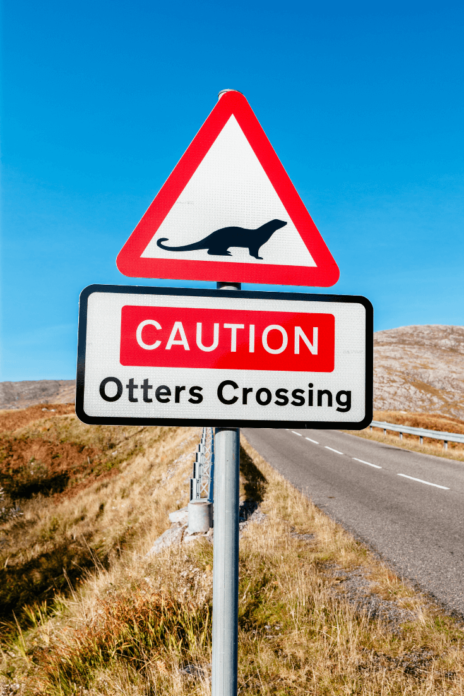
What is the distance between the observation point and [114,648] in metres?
2.38

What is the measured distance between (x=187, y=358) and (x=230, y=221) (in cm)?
47

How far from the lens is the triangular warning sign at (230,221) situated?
127cm

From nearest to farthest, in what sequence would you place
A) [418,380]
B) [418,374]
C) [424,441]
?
[424,441]
[418,380]
[418,374]

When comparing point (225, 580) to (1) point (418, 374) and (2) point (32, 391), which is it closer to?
(1) point (418, 374)

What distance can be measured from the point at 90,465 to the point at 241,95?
21443mm

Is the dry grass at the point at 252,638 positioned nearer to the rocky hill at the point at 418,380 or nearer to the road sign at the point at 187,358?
the road sign at the point at 187,358

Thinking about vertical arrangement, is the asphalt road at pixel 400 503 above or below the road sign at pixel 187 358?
below

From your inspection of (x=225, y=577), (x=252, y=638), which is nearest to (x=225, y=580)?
(x=225, y=577)

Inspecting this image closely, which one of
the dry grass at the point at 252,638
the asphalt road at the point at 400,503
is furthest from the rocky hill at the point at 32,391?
the dry grass at the point at 252,638

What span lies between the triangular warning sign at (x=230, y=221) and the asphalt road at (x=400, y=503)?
3770 mm

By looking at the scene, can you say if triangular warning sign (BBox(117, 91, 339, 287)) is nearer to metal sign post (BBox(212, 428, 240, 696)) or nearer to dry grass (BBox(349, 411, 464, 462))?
metal sign post (BBox(212, 428, 240, 696))

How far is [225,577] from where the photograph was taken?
112cm

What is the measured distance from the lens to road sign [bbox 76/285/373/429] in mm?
1171

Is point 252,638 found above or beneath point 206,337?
beneath
